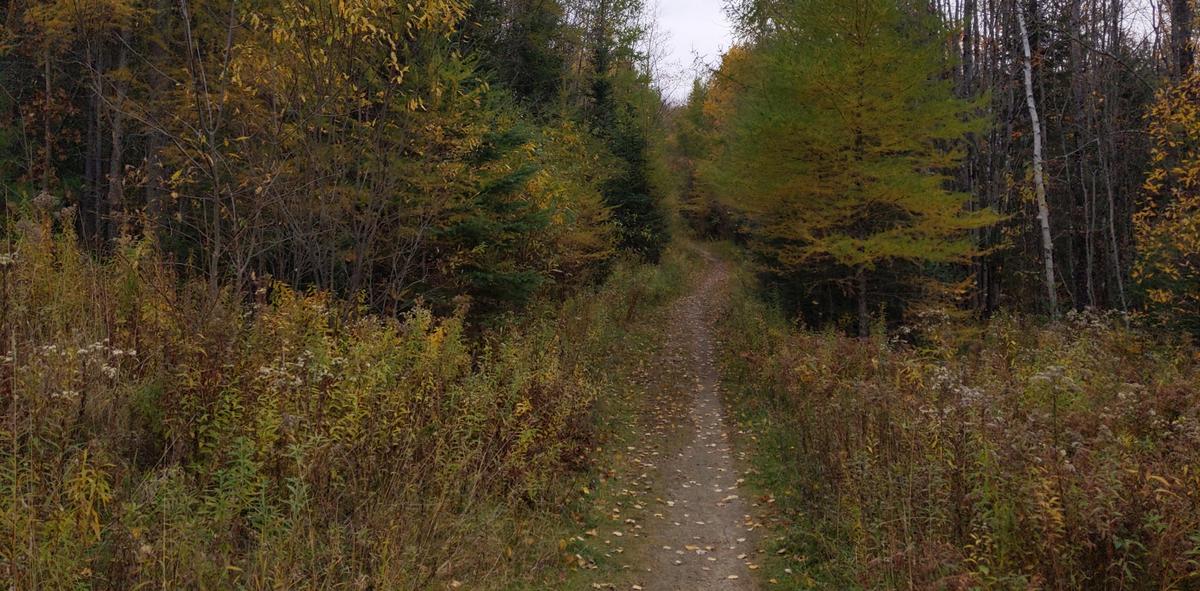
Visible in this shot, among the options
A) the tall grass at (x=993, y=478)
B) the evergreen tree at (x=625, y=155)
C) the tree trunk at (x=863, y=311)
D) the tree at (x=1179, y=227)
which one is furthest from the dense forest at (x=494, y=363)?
the evergreen tree at (x=625, y=155)

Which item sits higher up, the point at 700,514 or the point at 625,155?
the point at 625,155

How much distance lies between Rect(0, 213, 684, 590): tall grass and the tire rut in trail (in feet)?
3.43

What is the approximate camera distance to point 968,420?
5.54 m

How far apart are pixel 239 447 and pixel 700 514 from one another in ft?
15.9

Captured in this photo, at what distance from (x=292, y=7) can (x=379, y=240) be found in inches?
137

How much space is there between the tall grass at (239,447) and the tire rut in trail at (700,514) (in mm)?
1044

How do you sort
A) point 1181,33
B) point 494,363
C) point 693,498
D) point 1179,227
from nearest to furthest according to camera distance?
point 693,498 < point 494,363 < point 1179,227 < point 1181,33

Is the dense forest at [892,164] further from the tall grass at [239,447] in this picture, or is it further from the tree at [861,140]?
the tall grass at [239,447]

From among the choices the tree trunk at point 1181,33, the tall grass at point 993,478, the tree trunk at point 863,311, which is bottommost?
the tall grass at point 993,478

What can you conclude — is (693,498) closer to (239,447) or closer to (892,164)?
(239,447)

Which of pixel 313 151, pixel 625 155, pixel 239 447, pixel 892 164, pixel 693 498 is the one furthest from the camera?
pixel 625 155

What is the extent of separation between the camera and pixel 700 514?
7.46 meters

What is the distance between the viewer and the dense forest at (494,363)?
3.99 m

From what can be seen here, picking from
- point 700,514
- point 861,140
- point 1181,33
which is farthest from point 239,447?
point 1181,33
